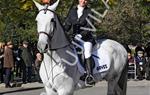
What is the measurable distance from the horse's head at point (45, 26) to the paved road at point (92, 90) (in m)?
9.91

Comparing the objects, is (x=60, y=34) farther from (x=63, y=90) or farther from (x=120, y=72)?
(x=120, y=72)

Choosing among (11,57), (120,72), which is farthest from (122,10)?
(120,72)

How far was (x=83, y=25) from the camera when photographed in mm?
9977

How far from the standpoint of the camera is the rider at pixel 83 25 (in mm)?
9898

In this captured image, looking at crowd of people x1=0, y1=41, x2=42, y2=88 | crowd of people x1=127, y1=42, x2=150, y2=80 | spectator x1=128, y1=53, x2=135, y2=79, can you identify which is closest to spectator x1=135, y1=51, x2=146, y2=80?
crowd of people x1=127, y1=42, x2=150, y2=80

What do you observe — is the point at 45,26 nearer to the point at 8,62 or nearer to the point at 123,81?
the point at 123,81

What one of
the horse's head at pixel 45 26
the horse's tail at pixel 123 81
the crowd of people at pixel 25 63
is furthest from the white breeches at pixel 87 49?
the crowd of people at pixel 25 63

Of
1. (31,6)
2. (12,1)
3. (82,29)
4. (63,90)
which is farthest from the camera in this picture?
(12,1)

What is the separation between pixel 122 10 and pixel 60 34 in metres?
19.9

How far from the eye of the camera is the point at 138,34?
29.3 m

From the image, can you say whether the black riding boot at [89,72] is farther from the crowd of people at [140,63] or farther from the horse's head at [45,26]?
the crowd of people at [140,63]

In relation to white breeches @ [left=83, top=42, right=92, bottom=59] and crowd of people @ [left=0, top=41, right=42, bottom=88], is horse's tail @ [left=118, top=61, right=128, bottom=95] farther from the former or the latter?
crowd of people @ [left=0, top=41, right=42, bottom=88]

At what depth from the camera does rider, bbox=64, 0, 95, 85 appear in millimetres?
9898

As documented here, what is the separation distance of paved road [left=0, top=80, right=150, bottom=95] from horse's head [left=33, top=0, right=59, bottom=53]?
9907mm
